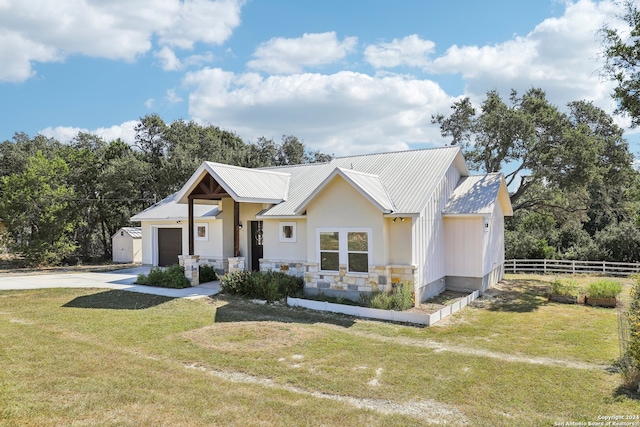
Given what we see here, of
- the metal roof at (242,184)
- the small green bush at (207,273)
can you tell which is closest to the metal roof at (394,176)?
the metal roof at (242,184)

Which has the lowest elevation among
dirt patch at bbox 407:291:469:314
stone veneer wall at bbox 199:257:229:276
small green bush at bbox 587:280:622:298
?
dirt patch at bbox 407:291:469:314

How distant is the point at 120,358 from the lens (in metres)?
8.21

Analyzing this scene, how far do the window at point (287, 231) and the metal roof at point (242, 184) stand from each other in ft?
4.01

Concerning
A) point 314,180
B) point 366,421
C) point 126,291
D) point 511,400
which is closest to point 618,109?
point 314,180

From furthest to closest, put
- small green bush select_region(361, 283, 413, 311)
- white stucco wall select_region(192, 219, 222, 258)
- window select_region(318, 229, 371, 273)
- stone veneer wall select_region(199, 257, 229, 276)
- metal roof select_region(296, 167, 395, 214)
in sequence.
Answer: white stucco wall select_region(192, 219, 222, 258) < stone veneer wall select_region(199, 257, 229, 276) < window select_region(318, 229, 371, 273) < metal roof select_region(296, 167, 395, 214) < small green bush select_region(361, 283, 413, 311)

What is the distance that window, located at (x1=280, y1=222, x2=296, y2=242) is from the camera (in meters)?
16.4

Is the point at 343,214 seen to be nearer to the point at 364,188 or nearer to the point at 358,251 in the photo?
the point at 364,188

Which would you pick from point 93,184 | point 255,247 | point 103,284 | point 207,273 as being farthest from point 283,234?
point 93,184

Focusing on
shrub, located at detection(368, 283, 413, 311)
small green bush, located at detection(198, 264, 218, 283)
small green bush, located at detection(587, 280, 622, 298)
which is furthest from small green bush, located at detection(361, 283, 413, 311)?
small green bush, located at detection(198, 264, 218, 283)

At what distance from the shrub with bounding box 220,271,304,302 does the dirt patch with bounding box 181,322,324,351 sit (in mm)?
3461

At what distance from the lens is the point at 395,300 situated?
12930 millimetres

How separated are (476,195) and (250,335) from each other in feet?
36.1

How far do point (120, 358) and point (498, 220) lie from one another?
53.7ft

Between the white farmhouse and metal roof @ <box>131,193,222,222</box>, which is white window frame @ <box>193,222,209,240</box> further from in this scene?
metal roof @ <box>131,193,222,222</box>
